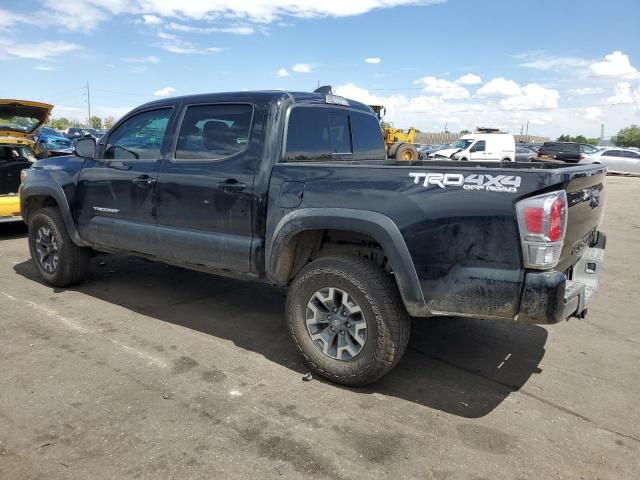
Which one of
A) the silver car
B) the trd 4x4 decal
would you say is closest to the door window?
the silver car

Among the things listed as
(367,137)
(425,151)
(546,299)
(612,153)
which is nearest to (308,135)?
(367,137)

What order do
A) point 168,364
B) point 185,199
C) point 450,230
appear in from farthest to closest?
point 185,199, point 168,364, point 450,230

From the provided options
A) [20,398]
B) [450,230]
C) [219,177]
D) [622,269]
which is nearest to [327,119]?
[219,177]

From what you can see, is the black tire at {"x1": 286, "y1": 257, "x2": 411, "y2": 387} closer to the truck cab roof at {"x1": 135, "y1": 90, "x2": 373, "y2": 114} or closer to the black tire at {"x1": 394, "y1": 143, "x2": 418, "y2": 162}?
the truck cab roof at {"x1": 135, "y1": 90, "x2": 373, "y2": 114}

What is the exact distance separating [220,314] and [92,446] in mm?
2132

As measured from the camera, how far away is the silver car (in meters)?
25.9

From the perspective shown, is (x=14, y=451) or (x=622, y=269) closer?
(x=14, y=451)

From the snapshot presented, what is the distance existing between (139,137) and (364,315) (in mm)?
2808

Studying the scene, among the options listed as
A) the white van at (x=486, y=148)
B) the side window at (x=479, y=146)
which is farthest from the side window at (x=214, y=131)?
the side window at (x=479, y=146)

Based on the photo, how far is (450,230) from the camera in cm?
284

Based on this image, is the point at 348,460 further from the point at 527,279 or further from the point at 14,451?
the point at 14,451

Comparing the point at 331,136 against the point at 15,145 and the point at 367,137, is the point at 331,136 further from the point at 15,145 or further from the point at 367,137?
the point at 15,145

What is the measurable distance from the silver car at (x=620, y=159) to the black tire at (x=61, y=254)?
2628 centimetres

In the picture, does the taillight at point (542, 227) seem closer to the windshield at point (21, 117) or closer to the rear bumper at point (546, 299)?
the rear bumper at point (546, 299)
